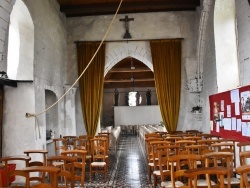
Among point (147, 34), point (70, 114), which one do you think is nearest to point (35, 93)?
point (70, 114)

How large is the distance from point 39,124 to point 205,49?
4948 millimetres

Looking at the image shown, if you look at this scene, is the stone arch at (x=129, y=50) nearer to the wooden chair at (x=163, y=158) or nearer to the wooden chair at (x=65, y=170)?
the wooden chair at (x=163, y=158)

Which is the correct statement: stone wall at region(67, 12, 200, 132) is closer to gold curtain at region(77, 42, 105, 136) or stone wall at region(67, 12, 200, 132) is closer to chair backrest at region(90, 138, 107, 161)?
gold curtain at region(77, 42, 105, 136)

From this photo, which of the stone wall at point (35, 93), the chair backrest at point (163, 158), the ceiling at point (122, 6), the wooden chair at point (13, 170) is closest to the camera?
the wooden chair at point (13, 170)

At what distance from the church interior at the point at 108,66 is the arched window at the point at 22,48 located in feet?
0.06

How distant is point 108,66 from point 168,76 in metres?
2.10

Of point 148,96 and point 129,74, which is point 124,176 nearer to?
point 129,74

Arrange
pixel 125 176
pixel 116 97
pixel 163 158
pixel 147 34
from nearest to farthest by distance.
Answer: pixel 163 158 < pixel 125 176 < pixel 147 34 < pixel 116 97

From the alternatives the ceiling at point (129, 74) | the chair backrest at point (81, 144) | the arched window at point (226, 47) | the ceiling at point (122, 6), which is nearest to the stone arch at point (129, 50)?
the ceiling at point (122, 6)

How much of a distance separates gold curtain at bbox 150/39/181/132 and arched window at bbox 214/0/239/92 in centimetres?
197

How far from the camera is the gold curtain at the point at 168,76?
28.5 ft

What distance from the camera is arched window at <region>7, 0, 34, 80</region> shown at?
233 inches

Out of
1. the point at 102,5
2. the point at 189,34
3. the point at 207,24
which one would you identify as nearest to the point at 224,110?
the point at 207,24

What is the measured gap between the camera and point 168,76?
8.79 m
